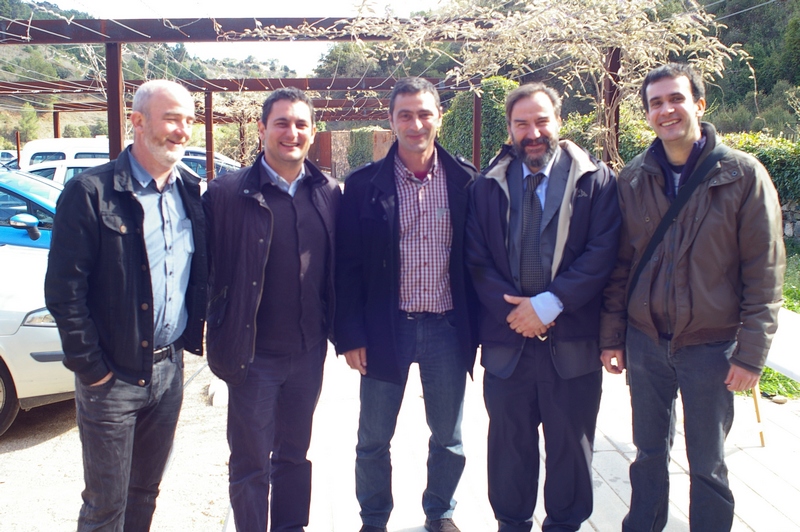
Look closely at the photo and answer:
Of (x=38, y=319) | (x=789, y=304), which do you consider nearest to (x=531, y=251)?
(x=38, y=319)

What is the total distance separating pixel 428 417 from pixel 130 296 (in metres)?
1.42

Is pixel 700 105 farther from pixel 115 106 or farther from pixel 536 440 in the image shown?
pixel 115 106

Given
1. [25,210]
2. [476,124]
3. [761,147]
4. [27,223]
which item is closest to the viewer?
[27,223]

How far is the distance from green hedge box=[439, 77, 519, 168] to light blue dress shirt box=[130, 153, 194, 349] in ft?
32.5

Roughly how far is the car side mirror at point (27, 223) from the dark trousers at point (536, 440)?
18.1 feet

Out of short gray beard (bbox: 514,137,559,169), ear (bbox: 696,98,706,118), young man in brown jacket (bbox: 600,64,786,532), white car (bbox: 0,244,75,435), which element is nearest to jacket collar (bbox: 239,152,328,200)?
short gray beard (bbox: 514,137,559,169)

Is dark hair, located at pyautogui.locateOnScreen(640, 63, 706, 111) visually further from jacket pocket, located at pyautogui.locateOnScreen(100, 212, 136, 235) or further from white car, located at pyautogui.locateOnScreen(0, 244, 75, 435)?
white car, located at pyautogui.locateOnScreen(0, 244, 75, 435)

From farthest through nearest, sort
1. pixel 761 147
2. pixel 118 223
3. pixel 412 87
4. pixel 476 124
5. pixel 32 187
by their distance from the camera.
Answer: pixel 476 124
pixel 761 147
pixel 32 187
pixel 412 87
pixel 118 223

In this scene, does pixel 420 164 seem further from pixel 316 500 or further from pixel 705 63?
pixel 705 63

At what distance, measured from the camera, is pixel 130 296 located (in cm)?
240

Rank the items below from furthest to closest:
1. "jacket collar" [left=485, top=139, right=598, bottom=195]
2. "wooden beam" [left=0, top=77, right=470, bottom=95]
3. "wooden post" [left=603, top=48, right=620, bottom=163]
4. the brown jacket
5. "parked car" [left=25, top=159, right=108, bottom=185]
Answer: "wooden beam" [left=0, top=77, right=470, bottom=95] → "parked car" [left=25, top=159, right=108, bottom=185] → "wooden post" [left=603, top=48, right=620, bottom=163] → "jacket collar" [left=485, top=139, right=598, bottom=195] → the brown jacket

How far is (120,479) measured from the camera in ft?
8.01

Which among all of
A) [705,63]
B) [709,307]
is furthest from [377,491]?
[705,63]

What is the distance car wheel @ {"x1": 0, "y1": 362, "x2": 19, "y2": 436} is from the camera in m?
4.40
